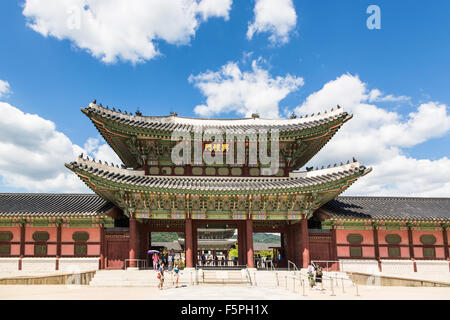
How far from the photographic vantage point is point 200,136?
80.5 ft

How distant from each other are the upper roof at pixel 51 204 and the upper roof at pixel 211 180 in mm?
2847

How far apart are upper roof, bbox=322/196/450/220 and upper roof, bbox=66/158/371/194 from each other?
10.6 ft

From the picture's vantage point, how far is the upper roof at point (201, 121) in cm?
2406

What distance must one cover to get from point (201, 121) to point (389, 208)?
15.7m

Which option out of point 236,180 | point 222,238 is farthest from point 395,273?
point 222,238

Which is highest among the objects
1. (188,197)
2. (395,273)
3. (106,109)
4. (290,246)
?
(106,109)

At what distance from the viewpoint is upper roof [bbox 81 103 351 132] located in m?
24.1

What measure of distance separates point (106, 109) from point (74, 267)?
10438mm

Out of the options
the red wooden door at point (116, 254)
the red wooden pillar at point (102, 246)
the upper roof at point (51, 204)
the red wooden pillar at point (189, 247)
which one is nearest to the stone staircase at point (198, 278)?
the red wooden pillar at point (189, 247)

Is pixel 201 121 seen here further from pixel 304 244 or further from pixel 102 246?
pixel 304 244

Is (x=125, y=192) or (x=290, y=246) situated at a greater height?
(x=125, y=192)

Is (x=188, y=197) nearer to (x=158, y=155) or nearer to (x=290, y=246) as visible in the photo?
(x=158, y=155)

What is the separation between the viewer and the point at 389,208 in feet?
89.9

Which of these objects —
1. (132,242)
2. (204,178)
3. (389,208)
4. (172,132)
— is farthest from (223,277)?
(389,208)
